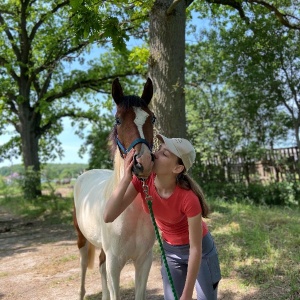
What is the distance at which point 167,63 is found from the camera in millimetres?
5305

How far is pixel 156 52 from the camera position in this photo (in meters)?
5.35

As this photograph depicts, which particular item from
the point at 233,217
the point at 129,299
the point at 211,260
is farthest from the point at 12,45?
the point at 211,260

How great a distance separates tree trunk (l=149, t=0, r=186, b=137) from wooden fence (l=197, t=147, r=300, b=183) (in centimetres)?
638

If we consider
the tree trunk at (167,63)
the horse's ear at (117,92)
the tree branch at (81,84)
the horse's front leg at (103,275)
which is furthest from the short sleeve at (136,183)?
the tree branch at (81,84)

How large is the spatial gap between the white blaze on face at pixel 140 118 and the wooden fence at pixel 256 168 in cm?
898

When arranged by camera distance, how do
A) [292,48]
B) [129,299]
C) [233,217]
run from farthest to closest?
[292,48]
[233,217]
[129,299]

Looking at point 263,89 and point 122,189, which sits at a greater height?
point 263,89

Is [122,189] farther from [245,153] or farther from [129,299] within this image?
[245,153]

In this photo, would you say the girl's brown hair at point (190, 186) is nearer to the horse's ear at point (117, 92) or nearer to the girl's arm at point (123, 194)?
the girl's arm at point (123, 194)

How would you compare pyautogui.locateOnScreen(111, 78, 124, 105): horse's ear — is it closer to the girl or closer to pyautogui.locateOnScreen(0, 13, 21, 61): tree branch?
the girl

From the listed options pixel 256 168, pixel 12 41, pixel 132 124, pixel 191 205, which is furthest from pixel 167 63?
pixel 12 41

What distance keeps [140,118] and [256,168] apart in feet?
31.2

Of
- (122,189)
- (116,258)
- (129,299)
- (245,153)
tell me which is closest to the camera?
(122,189)

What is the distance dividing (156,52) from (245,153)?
675 cm
